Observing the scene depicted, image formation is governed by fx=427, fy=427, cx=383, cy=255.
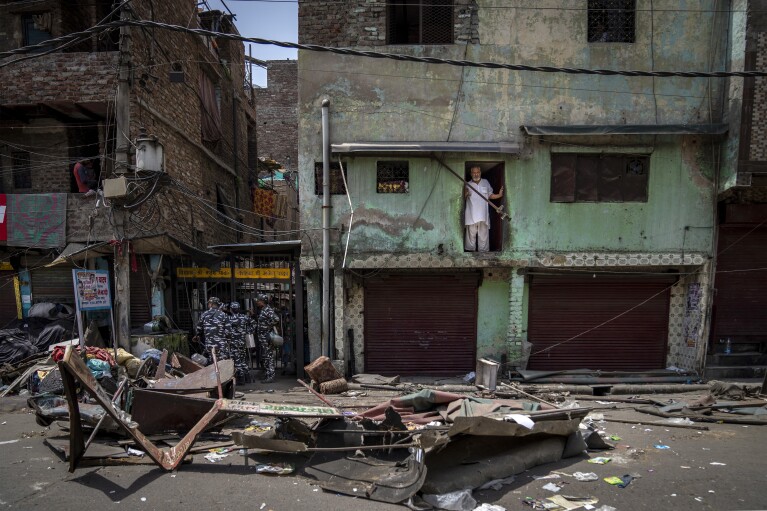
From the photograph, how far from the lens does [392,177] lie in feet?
32.3

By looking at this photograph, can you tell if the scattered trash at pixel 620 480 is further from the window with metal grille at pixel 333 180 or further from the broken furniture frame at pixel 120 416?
the window with metal grille at pixel 333 180

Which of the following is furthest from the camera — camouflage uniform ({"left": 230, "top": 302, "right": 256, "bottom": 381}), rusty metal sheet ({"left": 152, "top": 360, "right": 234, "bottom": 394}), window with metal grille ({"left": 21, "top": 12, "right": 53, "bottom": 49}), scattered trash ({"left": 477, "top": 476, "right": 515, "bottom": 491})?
window with metal grille ({"left": 21, "top": 12, "right": 53, "bottom": 49})

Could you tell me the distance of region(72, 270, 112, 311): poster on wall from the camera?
827 centimetres

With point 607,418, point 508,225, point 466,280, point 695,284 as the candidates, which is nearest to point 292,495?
point 607,418

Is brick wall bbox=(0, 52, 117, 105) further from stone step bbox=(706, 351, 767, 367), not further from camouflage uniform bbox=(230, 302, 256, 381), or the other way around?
stone step bbox=(706, 351, 767, 367)

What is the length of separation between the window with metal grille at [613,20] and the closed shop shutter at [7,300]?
15.3 metres

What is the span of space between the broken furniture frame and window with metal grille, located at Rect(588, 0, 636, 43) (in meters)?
10.2

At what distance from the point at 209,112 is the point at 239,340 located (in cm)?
915

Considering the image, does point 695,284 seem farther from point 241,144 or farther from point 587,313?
point 241,144

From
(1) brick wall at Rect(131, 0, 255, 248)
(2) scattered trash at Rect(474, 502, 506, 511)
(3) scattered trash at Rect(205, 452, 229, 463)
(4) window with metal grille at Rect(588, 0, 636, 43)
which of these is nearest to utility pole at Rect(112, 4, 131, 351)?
(1) brick wall at Rect(131, 0, 255, 248)

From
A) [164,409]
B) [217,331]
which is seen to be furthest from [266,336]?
[164,409]

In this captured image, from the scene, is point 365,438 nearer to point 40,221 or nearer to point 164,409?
point 164,409

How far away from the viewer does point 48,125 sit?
35.1ft

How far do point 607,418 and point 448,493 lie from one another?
407 cm
